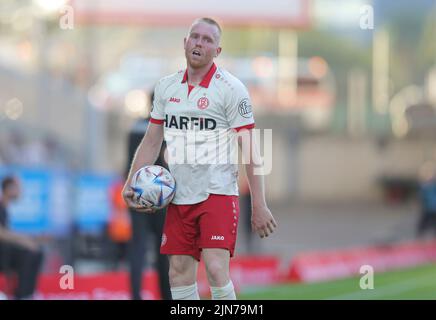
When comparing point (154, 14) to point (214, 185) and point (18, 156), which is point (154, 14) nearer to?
point (18, 156)

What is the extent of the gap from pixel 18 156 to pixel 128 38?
27628mm

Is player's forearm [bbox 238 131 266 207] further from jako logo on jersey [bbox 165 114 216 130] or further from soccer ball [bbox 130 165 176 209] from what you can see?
soccer ball [bbox 130 165 176 209]

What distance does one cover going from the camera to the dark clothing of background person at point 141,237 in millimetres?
9969

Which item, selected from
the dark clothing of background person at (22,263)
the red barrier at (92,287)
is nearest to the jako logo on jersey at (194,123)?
the dark clothing of background person at (22,263)

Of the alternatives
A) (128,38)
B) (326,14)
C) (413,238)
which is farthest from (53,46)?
(326,14)

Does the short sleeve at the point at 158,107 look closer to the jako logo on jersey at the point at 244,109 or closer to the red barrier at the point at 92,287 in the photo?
the jako logo on jersey at the point at 244,109

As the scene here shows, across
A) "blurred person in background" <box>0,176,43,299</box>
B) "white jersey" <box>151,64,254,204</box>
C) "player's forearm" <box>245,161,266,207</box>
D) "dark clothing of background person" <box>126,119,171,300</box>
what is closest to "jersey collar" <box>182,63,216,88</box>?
"white jersey" <box>151,64,254,204</box>

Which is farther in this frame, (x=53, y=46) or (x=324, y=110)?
(x=324, y=110)

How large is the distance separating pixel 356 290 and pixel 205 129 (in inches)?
303

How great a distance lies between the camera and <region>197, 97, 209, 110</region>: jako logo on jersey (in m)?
7.48

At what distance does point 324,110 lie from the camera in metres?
45.5

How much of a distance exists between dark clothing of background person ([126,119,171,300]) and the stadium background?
606 millimetres

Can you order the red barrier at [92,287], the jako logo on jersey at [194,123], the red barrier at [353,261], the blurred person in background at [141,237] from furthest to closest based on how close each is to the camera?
the red barrier at [353,261] < the red barrier at [92,287] < the blurred person in background at [141,237] < the jako logo on jersey at [194,123]

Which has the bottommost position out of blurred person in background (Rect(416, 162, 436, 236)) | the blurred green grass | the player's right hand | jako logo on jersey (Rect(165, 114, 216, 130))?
the blurred green grass
